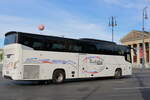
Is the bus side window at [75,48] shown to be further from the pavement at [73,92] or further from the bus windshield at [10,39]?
the bus windshield at [10,39]

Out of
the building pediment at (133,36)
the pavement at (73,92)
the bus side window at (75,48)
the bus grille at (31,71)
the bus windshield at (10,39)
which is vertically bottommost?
the pavement at (73,92)

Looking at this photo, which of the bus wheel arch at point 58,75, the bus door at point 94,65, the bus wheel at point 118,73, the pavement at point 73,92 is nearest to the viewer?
the pavement at point 73,92

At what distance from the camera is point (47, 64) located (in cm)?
1333

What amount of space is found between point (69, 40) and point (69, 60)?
Answer: 1.47 m

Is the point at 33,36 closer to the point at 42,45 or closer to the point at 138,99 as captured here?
the point at 42,45

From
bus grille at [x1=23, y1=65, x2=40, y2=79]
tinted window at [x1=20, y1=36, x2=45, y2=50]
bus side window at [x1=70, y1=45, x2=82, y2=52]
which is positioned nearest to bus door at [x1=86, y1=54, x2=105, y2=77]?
bus side window at [x1=70, y1=45, x2=82, y2=52]

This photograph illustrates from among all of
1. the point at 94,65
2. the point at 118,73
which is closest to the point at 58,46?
the point at 94,65

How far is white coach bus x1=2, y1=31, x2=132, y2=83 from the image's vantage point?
40.1 ft

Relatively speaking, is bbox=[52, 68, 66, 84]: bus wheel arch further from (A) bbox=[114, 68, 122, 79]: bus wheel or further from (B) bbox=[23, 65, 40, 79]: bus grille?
(A) bbox=[114, 68, 122, 79]: bus wheel

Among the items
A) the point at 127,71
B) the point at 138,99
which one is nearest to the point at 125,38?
the point at 127,71

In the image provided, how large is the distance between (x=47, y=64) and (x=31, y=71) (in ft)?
4.13

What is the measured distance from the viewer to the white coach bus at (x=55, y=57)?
1223 centimetres

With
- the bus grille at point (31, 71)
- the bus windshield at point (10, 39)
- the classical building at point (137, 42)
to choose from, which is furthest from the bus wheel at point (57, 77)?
the classical building at point (137, 42)

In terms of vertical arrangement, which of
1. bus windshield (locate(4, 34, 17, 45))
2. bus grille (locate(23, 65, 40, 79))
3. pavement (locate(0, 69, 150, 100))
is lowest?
pavement (locate(0, 69, 150, 100))
